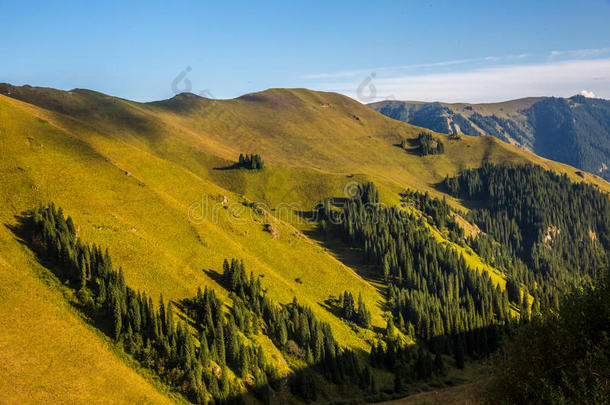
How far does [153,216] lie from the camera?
11769cm

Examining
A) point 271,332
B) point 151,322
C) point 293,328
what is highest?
point 151,322

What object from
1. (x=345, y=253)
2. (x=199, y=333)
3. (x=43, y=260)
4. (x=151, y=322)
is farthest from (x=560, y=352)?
(x=345, y=253)

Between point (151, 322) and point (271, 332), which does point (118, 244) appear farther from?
point (271, 332)

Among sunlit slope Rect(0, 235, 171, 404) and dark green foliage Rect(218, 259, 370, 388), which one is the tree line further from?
sunlit slope Rect(0, 235, 171, 404)

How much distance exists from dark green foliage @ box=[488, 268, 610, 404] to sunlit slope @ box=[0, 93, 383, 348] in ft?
239

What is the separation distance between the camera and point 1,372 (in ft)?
185

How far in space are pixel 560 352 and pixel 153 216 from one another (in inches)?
4245

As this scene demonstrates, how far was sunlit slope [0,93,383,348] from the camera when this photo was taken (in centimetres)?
9750

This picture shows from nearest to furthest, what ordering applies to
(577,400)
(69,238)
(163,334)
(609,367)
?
(577,400) < (609,367) < (163,334) < (69,238)

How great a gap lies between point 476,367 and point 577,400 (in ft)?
343

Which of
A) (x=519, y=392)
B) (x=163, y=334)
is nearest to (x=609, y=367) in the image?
(x=519, y=392)

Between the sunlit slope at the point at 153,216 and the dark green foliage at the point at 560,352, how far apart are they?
72899 mm

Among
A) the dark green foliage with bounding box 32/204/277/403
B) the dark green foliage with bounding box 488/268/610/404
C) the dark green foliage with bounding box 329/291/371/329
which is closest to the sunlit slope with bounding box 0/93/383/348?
the dark green foliage with bounding box 329/291/371/329

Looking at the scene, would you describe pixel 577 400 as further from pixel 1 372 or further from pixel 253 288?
pixel 253 288
